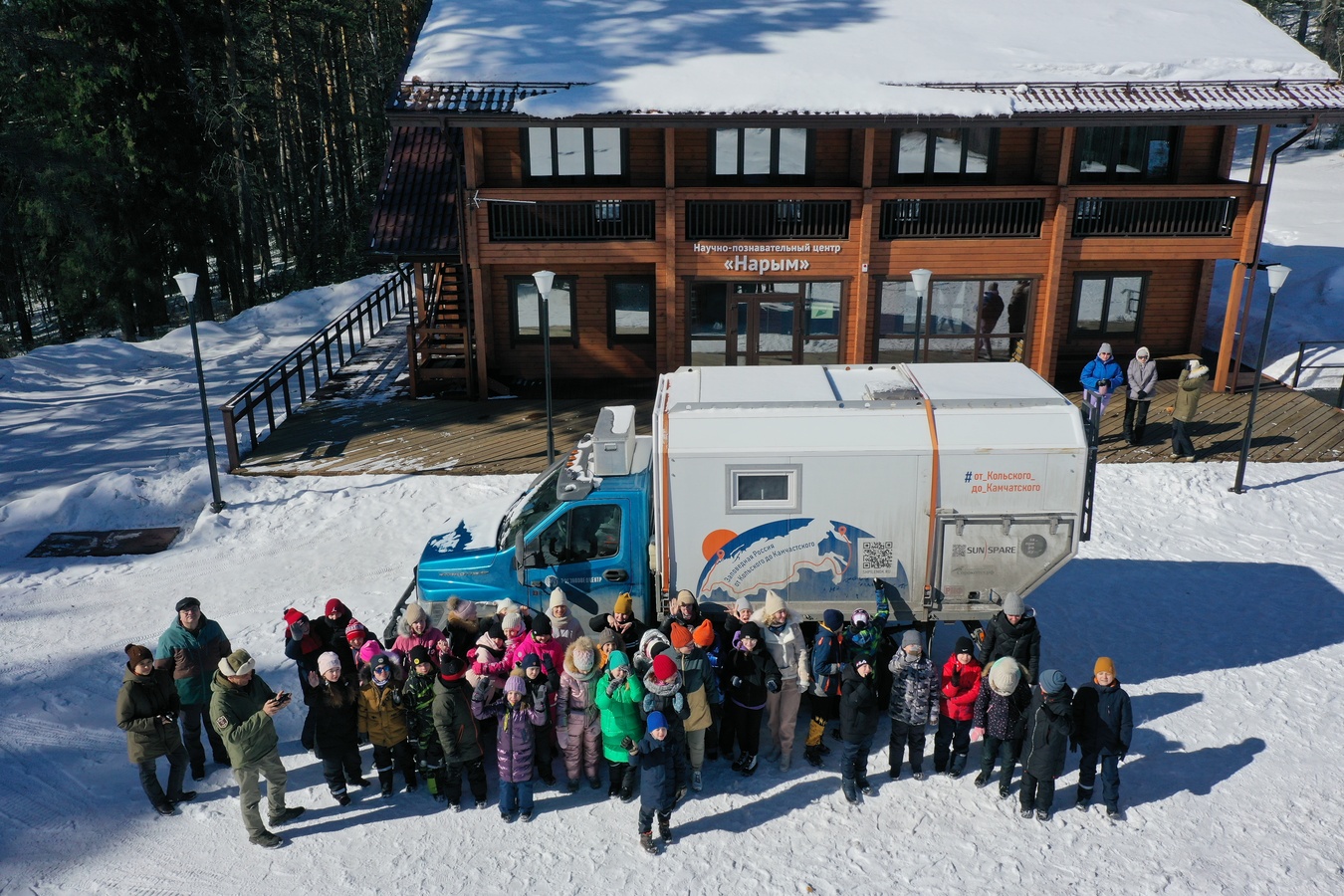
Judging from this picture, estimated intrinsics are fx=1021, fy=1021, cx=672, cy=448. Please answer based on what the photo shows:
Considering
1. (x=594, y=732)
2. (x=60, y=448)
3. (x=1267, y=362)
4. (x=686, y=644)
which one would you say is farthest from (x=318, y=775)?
(x=1267, y=362)

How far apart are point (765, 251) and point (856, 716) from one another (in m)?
12.1

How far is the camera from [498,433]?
17.6 m

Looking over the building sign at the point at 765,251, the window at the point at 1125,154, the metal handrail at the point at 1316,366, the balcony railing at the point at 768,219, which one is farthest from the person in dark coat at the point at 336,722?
the metal handrail at the point at 1316,366

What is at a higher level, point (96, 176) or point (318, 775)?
point (96, 176)

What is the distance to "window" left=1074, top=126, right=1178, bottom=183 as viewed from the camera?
762 inches

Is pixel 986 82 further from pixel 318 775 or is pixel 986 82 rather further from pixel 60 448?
pixel 60 448

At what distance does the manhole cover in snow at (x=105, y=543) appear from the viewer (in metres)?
13.6

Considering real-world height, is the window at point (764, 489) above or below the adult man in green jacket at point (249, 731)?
above

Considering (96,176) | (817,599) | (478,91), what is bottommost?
(817,599)

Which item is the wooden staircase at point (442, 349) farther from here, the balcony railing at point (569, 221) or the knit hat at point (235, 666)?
the knit hat at point (235, 666)

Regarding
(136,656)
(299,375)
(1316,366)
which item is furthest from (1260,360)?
(299,375)

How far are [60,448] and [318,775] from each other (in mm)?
11929

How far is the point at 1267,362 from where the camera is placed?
2139cm

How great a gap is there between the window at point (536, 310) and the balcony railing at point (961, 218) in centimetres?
629
